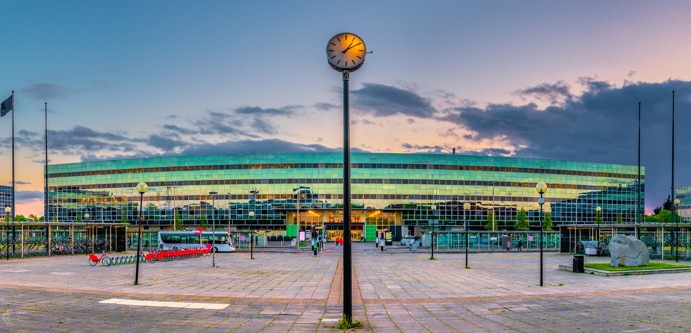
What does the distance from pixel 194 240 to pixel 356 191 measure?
1926 inches

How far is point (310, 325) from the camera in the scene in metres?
13.8

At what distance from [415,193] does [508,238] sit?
46.7 metres

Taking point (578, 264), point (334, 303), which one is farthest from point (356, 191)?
point (334, 303)

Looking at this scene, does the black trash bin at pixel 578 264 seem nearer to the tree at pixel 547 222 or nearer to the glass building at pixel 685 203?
the tree at pixel 547 222

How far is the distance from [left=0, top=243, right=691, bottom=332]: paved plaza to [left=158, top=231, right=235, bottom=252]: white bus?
3542 centimetres

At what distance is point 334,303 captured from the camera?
1803cm

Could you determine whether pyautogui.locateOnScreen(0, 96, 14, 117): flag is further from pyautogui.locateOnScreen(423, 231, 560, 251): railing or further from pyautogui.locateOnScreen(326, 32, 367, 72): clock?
pyautogui.locateOnScreen(423, 231, 560, 251): railing

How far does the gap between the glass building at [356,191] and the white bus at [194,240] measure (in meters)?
A: 39.4

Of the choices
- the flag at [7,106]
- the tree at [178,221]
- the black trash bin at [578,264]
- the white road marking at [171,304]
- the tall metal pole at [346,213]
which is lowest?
the tree at [178,221]

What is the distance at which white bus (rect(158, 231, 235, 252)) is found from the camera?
206 ft

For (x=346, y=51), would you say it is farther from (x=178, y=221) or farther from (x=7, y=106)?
(x=178, y=221)

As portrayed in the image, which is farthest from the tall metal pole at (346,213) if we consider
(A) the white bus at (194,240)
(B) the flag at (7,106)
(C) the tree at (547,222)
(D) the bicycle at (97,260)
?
(C) the tree at (547,222)

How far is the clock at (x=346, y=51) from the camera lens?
1377cm

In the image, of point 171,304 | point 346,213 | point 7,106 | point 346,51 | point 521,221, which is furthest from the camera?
point 521,221
